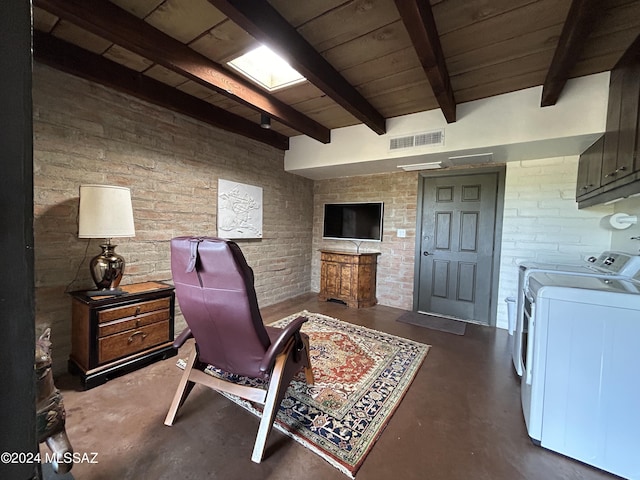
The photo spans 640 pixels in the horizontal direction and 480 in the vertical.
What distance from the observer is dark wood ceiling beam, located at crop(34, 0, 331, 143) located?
4.98 ft

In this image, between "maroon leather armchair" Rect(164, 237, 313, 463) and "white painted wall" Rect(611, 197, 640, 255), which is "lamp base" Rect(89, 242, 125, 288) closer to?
"maroon leather armchair" Rect(164, 237, 313, 463)

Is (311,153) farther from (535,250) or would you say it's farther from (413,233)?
(535,250)

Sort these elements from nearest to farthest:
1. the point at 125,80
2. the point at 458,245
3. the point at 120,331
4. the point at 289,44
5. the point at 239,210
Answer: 1. the point at 289,44
2. the point at 120,331
3. the point at 125,80
4. the point at 239,210
5. the point at 458,245

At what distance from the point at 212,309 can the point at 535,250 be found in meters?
3.55

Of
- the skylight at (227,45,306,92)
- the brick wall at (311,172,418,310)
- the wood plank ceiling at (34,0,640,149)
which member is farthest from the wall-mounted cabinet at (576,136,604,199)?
the skylight at (227,45,306,92)

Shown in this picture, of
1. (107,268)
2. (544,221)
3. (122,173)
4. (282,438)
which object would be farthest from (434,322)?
(122,173)

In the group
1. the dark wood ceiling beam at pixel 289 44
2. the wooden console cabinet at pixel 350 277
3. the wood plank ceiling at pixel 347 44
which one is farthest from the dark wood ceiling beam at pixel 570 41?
the wooden console cabinet at pixel 350 277

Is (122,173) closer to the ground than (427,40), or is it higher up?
closer to the ground

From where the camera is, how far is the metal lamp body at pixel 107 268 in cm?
211

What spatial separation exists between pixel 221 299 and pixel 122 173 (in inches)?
73.4

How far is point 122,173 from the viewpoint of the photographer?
7.97 feet

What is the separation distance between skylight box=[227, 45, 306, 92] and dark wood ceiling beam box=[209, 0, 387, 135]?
0.97ft

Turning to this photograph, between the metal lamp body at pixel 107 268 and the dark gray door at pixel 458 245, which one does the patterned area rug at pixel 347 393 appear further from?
the dark gray door at pixel 458 245

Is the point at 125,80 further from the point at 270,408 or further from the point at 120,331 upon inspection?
the point at 270,408
